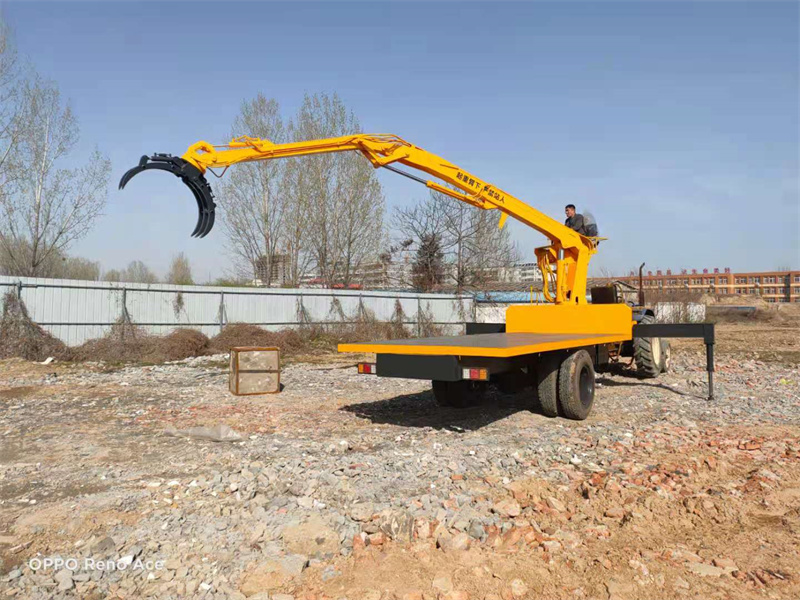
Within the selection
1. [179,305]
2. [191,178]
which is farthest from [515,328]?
[179,305]

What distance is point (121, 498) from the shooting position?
14.7ft

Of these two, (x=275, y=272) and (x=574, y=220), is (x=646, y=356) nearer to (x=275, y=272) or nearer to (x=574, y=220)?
(x=574, y=220)

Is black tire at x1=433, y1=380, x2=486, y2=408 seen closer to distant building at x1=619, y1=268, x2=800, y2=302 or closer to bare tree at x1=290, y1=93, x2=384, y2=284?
bare tree at x1=290, y1=93, x2=384, y2=284

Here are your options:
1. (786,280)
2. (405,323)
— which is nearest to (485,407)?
(405,323)

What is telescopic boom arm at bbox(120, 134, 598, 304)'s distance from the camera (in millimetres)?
8656

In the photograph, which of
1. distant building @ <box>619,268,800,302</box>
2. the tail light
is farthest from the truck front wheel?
distant building @ <box>619,268,800,302</box>

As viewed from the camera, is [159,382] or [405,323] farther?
[405,323]

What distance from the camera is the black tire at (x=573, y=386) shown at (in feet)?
23.7

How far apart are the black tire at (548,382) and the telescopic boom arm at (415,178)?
2.86m

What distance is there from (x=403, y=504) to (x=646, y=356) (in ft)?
27.1

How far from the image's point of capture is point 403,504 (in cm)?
427

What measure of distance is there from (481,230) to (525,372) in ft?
75.2

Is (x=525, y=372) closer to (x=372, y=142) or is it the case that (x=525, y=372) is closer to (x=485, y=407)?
(x=485, y=407)

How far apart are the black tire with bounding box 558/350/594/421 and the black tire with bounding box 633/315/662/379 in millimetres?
3895
